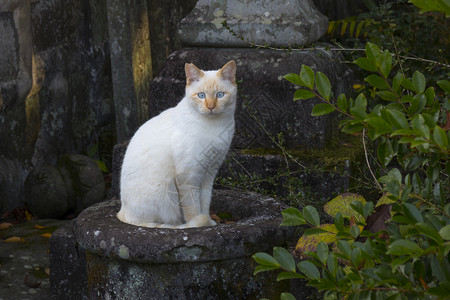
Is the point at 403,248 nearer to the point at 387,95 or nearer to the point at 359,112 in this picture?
the point at 359,112

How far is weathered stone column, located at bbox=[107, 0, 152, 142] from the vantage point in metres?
5.12

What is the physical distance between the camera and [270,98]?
139 inches

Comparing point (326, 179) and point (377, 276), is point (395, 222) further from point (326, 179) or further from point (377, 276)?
point (326, 179)

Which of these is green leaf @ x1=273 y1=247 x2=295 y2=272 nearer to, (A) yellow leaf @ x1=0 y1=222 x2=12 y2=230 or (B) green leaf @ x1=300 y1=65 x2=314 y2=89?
(B) green leaf @ x1=300 y1=65 x2=314 y2=89

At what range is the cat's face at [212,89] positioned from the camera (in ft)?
8.88

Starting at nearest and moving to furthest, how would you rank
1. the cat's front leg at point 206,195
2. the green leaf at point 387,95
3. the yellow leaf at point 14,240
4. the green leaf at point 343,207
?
the green leaf at point 387,95
the green leaf at point 343,207
the cat's front leg at point 206,195
the yellow leaf at point 14,240

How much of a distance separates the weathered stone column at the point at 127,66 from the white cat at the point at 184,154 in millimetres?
2330

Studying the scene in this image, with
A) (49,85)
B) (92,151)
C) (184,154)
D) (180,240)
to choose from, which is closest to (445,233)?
(180,240)

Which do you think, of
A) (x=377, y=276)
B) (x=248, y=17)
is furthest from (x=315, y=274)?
(x=248, y=17)

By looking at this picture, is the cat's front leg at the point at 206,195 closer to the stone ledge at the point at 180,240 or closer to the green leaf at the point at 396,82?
the stone ledge at the point at 180,240

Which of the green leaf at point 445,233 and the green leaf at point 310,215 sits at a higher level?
the green leaf at point 445,233

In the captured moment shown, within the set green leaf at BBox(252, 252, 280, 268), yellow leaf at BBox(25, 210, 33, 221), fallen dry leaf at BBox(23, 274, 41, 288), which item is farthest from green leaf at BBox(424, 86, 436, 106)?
yellow leaf at BBox(25, 210, 33, 221)

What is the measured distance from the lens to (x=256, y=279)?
265 cm

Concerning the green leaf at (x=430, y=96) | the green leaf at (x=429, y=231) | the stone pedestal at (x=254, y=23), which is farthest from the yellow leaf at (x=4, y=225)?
the green leaf at (x=429, y=231)
